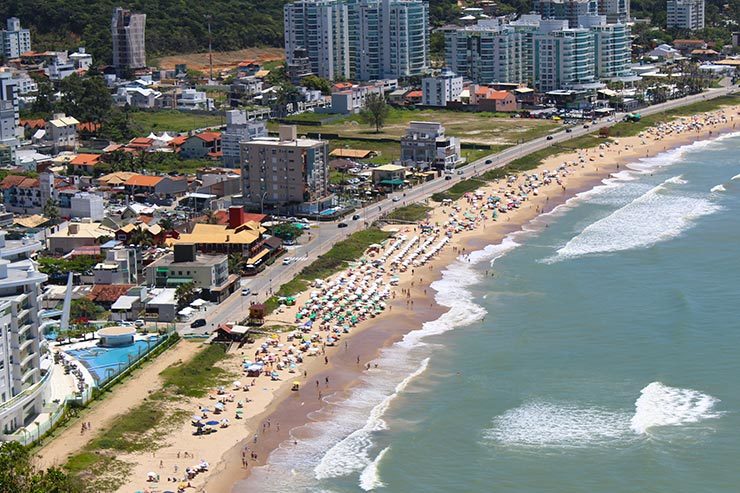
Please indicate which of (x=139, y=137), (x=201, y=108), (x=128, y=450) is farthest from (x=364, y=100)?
(x=128, y=450)

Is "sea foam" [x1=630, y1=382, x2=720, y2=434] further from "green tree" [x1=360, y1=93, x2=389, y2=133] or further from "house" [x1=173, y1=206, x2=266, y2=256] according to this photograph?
"green tree" [x1=360, y1=93, x2=389, y2=133]

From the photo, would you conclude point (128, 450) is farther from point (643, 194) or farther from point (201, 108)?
point (201, 108)

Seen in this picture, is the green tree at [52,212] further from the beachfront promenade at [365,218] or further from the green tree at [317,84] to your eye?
the green tree at [317,84]

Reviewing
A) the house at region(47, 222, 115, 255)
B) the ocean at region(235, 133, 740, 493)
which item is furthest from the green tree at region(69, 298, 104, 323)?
the ocean at region(235, 133, 740, 493)

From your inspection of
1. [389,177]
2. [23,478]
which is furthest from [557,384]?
[389,177]

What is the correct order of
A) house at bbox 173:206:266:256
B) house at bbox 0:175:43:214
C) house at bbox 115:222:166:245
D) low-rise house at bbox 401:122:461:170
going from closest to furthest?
1. house at bbox 173:206:266:256
2. house at bbox 115:222:166:245
3. house at bbox 0:175:43:214
4. low-rise house at bbox 401:122:461:170

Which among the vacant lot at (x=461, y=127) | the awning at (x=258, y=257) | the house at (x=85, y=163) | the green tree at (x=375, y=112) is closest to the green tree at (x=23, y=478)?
the awning at (x=258, y=257)
